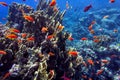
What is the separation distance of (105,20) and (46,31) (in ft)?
43.0

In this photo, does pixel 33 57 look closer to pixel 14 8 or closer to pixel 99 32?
pixel 14 8

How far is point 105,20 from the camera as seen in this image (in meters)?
19.1

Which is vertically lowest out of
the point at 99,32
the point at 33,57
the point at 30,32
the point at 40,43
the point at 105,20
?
the point at 33,57

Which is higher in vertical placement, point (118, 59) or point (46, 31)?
point (46, 31)

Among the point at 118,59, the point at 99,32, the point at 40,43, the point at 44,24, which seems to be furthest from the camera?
the point at 99,32

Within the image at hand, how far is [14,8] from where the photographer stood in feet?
37.8

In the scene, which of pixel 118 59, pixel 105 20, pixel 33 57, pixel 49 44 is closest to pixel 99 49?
pixel 118 59

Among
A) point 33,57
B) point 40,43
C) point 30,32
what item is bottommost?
point 33,57

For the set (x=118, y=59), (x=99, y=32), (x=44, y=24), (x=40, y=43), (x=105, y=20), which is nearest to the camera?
(x=40, y=43)

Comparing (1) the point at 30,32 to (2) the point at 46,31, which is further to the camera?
(1) the point at 30,32

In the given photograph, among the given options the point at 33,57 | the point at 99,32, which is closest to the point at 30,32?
the point at 33,57

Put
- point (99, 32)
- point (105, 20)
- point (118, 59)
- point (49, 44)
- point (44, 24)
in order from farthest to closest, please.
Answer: point (105, 20) → point (99, 32) → point (118, 59) → point (44, 24) → point (49, 44)

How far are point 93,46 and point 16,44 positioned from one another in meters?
6.10

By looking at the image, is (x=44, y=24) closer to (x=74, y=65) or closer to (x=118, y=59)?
(x=74, y=65)
